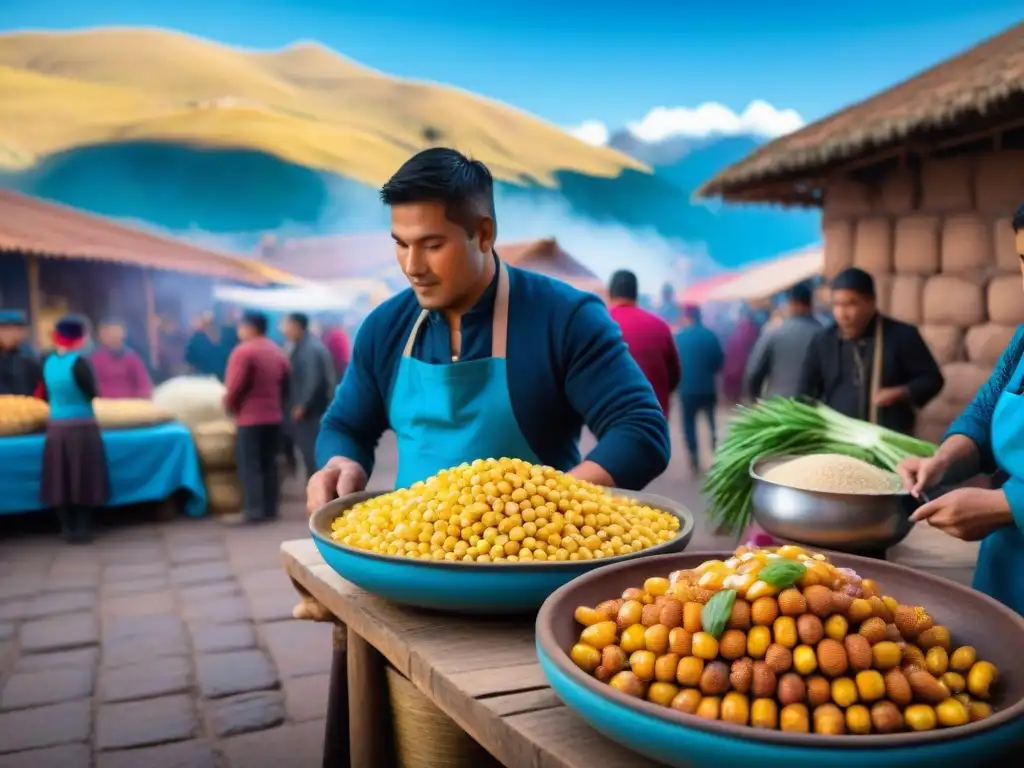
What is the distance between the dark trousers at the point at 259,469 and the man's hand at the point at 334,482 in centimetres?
443

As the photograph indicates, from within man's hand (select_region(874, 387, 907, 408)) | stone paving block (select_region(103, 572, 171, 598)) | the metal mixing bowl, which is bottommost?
stone paving block (select_region(103, 572, 171, 598))

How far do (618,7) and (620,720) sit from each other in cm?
1693

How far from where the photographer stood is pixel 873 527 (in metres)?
1.60

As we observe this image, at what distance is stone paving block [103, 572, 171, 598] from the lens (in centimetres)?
437

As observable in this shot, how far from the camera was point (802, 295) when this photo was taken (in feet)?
17.2

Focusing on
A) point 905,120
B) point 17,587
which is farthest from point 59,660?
point 905,120

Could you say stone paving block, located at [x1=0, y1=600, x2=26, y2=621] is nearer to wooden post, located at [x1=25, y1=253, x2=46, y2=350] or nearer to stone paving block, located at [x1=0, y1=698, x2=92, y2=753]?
stone paving block, located at [x1=0, y1=698, x2=92, y2=753]

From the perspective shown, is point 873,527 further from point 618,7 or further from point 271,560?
point 618,7

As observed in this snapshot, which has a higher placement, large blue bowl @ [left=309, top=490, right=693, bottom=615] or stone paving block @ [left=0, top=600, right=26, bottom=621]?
large blue bowl @ [left=309, top=490, right=693, bottom=615]

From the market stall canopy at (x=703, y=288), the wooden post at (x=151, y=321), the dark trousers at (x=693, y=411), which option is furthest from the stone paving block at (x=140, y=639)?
the market stall canopy at (x=703, y=288)

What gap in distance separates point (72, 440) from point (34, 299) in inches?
167

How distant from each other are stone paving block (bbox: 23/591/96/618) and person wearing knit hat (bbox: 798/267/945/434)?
3.47 m

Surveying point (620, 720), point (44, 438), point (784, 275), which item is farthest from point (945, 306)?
point (784, 275)

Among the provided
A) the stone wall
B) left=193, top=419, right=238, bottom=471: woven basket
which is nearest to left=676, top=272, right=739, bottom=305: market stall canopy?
the stone wall
